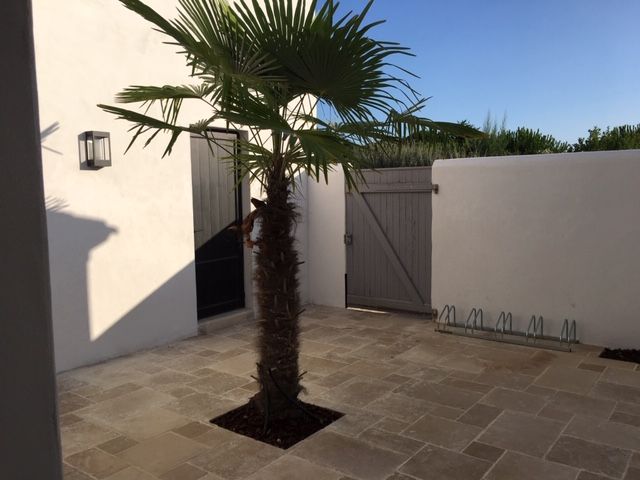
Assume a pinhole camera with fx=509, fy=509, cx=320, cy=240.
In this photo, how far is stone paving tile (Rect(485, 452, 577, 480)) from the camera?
2.95 meters

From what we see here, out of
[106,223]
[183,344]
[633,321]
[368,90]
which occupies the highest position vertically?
[368,90]

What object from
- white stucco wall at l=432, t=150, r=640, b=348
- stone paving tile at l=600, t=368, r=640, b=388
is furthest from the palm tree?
stone paving tile at l=600, t=368, r=640, b=388

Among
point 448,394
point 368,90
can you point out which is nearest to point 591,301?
point 448,394

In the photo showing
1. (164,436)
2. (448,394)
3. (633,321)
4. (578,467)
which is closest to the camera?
(578,467)

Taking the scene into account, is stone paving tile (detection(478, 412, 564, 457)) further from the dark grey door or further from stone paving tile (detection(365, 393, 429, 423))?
the dark grey door

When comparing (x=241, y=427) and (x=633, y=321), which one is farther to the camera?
(x=633, y=321)

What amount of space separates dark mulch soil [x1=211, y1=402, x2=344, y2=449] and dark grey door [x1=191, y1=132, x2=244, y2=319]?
2.79 meters

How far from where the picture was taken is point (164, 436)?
11.7ft

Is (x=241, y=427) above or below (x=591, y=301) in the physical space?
below

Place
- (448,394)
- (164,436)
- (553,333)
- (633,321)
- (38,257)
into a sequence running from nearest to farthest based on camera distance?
(38,257) < (164,436) < (448,394) < (633,321) < (553,333)

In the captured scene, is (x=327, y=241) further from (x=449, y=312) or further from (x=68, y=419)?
(x=68, y=419)

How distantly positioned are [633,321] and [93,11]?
620 centimetres

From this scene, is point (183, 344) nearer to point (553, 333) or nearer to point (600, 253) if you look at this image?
point (553, 333)

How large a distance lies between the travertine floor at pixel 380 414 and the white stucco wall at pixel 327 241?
1.87 meters
